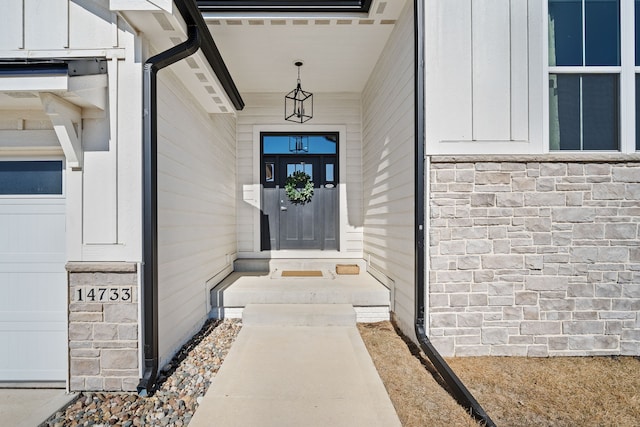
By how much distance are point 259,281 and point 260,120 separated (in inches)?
108

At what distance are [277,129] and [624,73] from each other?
14.2ft

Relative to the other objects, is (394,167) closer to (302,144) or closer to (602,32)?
(602,32)

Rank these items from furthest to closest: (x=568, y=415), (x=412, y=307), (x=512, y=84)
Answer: (x=412, y=307) → (x=512, y=84) → (x=568, y=415)

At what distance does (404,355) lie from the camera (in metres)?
2.95

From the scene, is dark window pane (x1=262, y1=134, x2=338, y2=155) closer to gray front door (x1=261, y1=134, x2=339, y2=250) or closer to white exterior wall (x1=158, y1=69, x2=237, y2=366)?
gray front door (x1=261, y1=134, x2=339, y2=250)

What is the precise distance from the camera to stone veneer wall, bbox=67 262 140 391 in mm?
2404

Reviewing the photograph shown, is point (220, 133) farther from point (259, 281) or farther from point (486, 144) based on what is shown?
point (486, 144)

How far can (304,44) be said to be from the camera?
4.00 m

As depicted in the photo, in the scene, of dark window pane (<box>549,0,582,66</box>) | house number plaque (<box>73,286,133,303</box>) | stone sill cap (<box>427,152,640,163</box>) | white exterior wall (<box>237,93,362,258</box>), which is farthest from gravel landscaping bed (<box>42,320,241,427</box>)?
dark window pane (<box>549,0,582,66</box>)

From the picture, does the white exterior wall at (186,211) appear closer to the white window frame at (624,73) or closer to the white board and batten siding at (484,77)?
the white board and batten siding at (484,77)

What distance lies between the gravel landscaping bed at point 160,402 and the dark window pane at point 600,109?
3.84 m

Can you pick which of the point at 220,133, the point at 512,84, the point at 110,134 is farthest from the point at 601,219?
the point at 220,133

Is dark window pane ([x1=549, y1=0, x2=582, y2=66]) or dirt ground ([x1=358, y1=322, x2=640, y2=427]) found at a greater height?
dark window pane ([x1=549, y1=0, x2=582, y2=66])

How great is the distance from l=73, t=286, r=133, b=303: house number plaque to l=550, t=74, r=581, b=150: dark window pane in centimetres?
381
